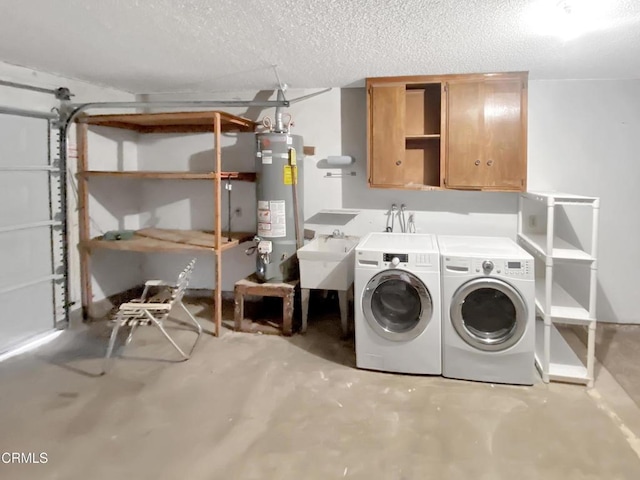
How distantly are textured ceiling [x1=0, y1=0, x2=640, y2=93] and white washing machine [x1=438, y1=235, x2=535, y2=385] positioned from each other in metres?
1.38

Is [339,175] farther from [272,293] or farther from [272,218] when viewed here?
[272,293]

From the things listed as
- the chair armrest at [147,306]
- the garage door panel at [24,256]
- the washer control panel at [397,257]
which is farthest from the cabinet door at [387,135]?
the garage door panel at [24,256]

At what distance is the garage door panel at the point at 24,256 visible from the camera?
3307 millimetres

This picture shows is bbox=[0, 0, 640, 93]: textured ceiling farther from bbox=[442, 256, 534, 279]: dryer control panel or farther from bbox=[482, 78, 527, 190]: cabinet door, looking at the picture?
bbox=[442, 256, 534, 279]: dryer control panel

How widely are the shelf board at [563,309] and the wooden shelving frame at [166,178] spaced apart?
2.45m

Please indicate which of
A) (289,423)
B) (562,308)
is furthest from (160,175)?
(562,308)

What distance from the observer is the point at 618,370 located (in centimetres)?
307

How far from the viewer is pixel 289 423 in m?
2.44

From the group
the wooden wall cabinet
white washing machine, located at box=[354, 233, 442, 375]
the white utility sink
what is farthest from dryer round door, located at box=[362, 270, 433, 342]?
the wooden wall cabinet

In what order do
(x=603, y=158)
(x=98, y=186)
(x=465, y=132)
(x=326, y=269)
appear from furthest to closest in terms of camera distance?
(x=98, y=186) → (x=603, y=158) → (x=465, y=132) → (x=326, y=269)

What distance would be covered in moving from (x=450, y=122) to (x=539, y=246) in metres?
1.23

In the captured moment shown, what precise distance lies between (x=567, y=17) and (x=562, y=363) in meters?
2.15

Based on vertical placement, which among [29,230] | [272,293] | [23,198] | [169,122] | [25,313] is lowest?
[25,313]

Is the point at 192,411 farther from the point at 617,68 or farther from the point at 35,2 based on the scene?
the point at 617,68
